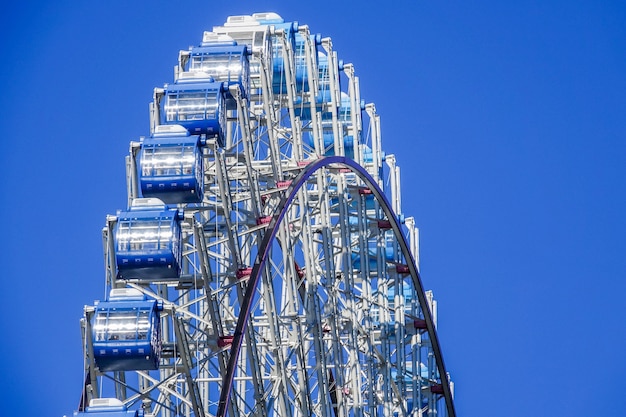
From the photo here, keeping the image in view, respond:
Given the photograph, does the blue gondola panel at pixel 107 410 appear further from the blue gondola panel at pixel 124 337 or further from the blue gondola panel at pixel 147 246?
the blue gondola panel at pixel 147 246

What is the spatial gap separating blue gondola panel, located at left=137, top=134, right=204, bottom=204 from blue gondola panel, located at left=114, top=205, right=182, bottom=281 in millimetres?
1232

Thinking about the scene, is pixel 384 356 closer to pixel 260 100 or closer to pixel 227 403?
pixel 260 100

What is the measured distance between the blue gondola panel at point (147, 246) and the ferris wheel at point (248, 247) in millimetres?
40

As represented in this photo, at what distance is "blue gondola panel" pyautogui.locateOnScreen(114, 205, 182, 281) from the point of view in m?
55.5

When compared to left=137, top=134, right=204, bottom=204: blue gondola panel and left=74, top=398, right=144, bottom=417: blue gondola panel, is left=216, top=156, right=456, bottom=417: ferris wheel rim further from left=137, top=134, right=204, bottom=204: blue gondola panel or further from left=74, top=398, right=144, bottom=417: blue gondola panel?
left=74, top=398, right=144, bottom=417: blue gondola panel

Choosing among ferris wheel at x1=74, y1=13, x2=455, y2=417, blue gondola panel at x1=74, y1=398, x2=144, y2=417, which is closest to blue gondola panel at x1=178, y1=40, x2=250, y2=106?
ferris wheel at x1=74, y1=13, x2=455, y2=417

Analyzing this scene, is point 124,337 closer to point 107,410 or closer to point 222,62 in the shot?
point 107,410

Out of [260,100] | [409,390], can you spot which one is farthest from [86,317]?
[409,390]

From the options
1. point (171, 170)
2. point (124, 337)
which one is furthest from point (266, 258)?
point (124, 337)

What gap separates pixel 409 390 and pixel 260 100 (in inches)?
947

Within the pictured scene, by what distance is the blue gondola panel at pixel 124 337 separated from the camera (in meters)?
53.8

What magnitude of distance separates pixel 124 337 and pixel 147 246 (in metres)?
2.95

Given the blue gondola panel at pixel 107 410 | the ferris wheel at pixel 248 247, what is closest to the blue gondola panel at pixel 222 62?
the ferris wheel at pixel 248 247

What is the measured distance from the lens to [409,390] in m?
89.4
